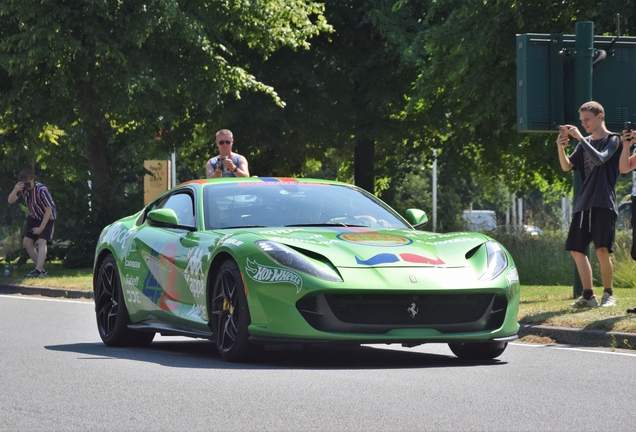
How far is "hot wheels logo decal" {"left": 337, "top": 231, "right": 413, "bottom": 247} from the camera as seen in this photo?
342 inches

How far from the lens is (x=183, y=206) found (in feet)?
33.3

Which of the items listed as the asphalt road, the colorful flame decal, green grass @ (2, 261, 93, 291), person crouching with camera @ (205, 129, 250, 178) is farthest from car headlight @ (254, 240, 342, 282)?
green grass @ (2, 261, 93, 291)

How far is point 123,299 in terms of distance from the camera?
414 inches

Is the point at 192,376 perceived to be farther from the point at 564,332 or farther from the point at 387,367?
the point at 564,332

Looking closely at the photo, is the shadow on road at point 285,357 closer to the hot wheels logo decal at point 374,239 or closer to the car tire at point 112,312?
the car tire at point 112,312

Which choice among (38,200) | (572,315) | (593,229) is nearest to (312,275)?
(572,315)

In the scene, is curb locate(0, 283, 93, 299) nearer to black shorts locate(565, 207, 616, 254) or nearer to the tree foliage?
the tree foliage

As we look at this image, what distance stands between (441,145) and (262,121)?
5.18 meters

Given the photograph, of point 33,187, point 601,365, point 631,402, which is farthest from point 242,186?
point 33,187

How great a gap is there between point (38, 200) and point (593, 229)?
40.6ft

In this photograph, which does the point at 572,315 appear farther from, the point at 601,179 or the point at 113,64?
the point at 113,64

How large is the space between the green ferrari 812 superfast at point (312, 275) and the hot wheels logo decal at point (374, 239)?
0.01m

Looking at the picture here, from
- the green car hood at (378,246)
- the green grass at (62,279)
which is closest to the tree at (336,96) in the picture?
the green grass at (62,279)

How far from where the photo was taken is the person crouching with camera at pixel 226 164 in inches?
539
